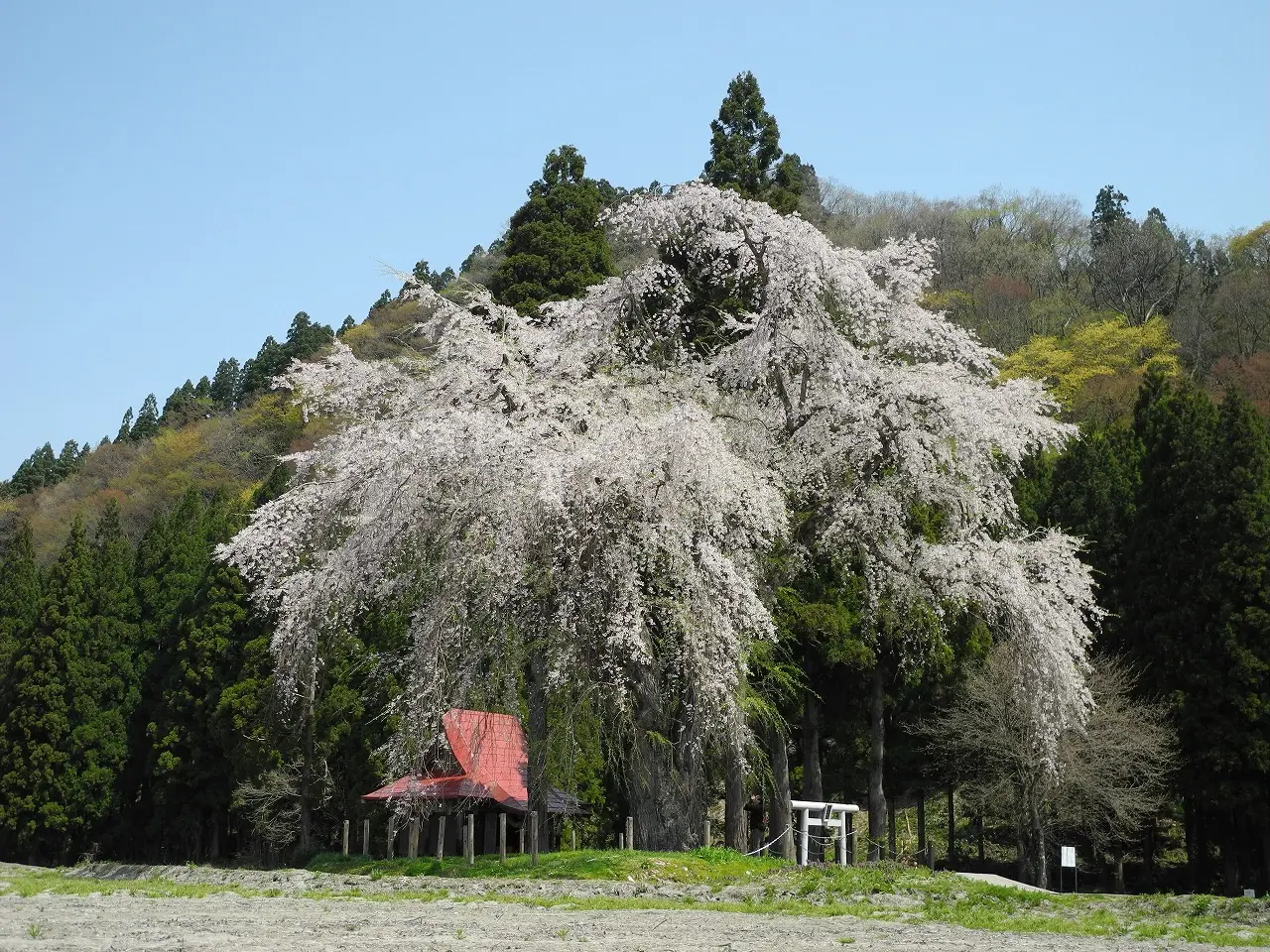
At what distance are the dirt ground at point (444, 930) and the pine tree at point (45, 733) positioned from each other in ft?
82.0

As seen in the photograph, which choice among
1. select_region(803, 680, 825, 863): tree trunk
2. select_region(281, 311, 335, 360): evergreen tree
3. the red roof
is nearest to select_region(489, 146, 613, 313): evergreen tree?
the red roof

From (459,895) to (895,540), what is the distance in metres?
7.84

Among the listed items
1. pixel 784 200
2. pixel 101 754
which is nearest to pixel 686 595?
pixel 784 200

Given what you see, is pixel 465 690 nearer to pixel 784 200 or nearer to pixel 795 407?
pixel 795 407

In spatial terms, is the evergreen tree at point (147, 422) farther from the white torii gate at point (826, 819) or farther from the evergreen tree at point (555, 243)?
the white torii gate at point (826, 819)

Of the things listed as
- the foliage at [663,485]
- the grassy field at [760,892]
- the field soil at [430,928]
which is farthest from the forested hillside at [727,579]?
the field soil at [430,928]

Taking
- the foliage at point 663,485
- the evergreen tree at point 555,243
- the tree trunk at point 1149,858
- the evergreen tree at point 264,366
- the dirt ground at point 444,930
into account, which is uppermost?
the evergreen tree at point 264,366

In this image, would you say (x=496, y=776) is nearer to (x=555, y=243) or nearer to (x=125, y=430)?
(x=555, y=243)

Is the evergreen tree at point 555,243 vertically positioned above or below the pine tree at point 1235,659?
above

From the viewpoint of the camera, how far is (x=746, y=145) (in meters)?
32.2

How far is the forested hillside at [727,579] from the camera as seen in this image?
1648cm

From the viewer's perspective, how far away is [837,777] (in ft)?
102

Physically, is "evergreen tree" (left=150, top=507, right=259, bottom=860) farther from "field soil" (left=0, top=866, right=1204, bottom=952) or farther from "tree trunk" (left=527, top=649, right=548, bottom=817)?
"field soil" (left=0, top=866, right=1204, bottom=952)

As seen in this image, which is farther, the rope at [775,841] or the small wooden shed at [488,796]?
the small wooden shed at [488,796]
